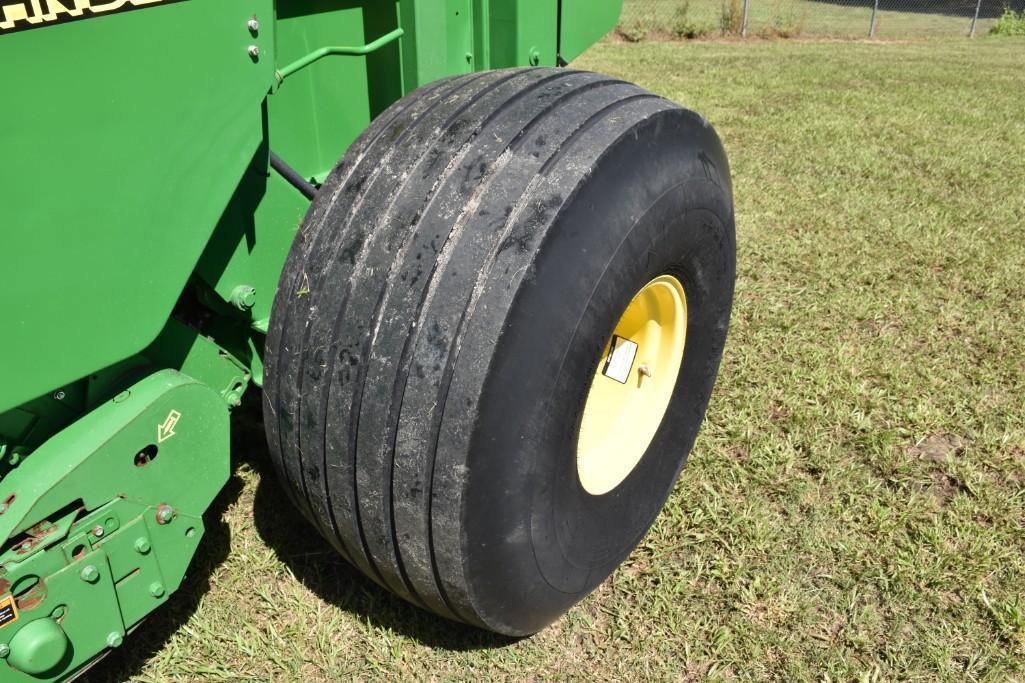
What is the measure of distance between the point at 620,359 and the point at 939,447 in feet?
4.49

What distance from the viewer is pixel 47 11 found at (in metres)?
1.25

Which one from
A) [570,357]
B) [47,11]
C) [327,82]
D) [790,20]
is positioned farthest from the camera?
[790,20]

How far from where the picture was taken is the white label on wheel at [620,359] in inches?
87.4

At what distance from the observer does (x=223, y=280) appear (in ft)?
6.01

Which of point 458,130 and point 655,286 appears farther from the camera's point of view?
point 655,286

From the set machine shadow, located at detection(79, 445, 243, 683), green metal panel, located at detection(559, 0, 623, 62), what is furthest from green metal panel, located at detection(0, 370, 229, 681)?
green metal panel, located at detection(559, 0, 623, 62)

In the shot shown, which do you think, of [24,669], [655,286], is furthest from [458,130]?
[24,669]

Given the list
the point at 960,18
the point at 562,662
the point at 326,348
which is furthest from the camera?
the point at 960,18

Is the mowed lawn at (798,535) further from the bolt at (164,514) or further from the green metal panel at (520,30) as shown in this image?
the green metal panel at (520,30)

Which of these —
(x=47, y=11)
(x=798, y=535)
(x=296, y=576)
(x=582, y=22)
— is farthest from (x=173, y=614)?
(x=582, y=22)

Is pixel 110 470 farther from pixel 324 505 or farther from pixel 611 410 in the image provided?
pixel 611 410

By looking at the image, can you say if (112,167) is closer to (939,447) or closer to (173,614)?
(173,614)

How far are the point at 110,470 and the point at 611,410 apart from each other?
4.29 feet

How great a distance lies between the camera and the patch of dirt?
9.24 ft
